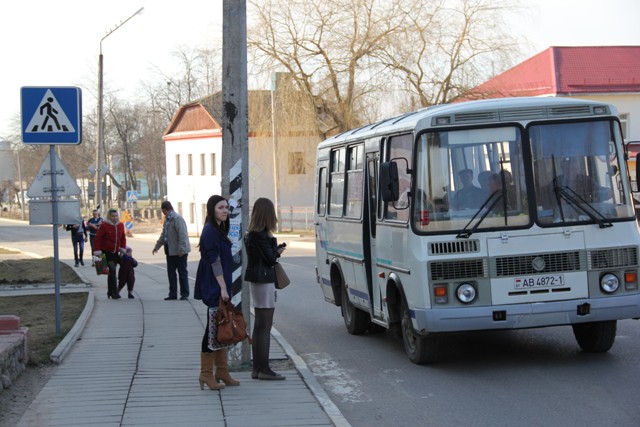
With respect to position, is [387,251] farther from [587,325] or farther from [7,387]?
[7,387]

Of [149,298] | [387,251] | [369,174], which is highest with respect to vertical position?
[369,174]

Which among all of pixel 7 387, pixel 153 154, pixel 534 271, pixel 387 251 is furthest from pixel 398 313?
pixel 153 154

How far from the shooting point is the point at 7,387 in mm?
9016

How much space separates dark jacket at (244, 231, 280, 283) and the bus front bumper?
5.32 feet

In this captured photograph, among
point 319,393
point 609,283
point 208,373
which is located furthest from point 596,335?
point 208,373

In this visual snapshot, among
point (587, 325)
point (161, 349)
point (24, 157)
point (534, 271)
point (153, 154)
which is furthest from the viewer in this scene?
point (24, 157)

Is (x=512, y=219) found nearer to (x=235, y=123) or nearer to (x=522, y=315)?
(x=522, y=315)

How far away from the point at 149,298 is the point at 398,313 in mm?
8799

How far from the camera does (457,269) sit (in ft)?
31.7

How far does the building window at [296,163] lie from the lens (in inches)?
1799

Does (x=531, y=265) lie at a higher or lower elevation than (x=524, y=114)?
lower

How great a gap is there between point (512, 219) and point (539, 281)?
684 millimetres

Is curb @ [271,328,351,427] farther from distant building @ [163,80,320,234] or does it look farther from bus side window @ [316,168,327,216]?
distant building @ [163,80,320,234]

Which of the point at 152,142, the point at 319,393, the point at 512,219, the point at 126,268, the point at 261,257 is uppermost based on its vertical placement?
the point at 152,142
